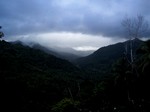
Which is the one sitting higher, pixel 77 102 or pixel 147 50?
pixel 147 50

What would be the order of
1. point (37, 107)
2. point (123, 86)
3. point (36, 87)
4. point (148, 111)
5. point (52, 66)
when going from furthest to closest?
point (52, 66), point (36, 87), point (37, 107), point (123, 86), point (148, 111)

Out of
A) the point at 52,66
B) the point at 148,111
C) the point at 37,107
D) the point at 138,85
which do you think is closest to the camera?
the point at 148,111

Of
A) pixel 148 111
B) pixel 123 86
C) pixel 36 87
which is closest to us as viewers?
pixel 148 111

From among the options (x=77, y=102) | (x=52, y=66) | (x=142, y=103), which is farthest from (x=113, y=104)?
(x=52, y=66)

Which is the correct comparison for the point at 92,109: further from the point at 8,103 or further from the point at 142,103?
the point at 8,103

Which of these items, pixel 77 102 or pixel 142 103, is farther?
pixel 77 102

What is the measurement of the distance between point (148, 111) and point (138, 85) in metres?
10.3

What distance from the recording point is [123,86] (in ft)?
157

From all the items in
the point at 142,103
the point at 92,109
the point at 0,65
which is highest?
the point at 0,65

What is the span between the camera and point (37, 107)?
50.9 metres

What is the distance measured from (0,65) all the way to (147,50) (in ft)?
65.7

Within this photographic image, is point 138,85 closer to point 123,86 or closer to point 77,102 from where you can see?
point 123,86

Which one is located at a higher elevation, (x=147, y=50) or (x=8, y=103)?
(x=147, y=50)

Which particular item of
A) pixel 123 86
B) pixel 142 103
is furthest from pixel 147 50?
pixel 123 86
